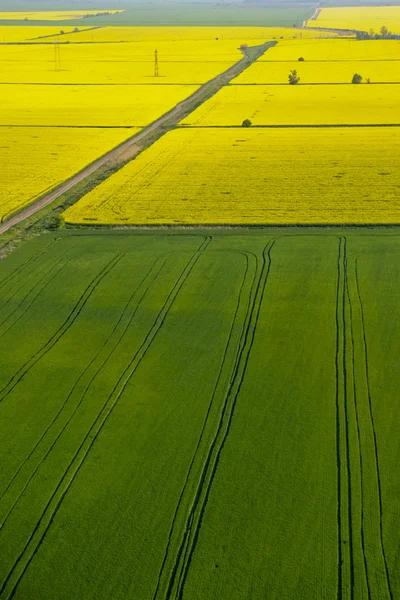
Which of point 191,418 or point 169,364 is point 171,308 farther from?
point 191,418

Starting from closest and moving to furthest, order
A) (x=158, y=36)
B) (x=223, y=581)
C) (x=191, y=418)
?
1. (x=223, y=581)
2. (x=191, y=418)
3. (x=158, y=36)

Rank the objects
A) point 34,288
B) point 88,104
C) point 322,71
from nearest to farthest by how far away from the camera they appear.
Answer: point 34,288, point 88,104, point 322,71

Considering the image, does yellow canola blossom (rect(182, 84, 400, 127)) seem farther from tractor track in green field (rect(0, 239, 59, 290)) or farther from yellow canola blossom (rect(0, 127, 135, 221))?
tractor track in green field (rect(0, 239, 59, 290))

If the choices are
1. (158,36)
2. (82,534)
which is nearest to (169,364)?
(82,534)

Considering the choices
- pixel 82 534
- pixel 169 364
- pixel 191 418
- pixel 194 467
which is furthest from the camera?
pixel 169 364

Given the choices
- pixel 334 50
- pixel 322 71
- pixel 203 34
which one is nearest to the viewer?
pixel 322 71

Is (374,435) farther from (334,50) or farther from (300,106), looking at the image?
(334,50)

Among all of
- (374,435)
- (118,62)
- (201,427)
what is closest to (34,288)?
(201,427)
